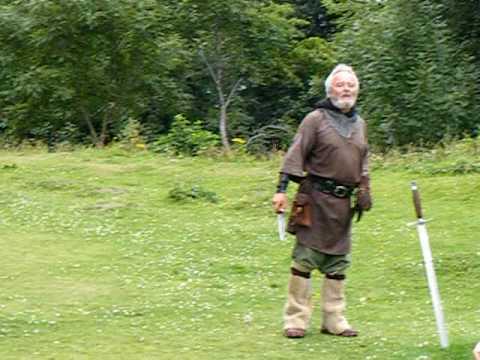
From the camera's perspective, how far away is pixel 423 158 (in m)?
14.3

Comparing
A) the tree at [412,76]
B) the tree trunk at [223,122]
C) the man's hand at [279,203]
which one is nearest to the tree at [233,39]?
the tree trunk at [223,122]

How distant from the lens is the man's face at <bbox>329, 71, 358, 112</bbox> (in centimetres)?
661

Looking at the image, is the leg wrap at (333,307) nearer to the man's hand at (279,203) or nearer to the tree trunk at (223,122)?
the man's hand at (279,203)

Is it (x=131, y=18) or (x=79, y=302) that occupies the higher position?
(x=131, y=18)

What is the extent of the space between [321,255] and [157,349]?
4.12ft

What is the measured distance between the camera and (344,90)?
6.64 m

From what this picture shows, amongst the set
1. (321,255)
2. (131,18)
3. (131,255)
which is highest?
(131,18)

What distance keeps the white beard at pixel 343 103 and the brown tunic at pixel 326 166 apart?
0.17 feet

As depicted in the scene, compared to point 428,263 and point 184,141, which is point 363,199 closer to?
point 428,263

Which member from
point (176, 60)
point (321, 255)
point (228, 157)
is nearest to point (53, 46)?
point (176, 60)

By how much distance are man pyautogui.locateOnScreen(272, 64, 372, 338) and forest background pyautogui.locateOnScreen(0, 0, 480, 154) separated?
1069 cm

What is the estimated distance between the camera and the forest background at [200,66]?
20.2m

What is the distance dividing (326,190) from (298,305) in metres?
0.79

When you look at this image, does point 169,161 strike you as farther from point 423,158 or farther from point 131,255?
point 131,255
